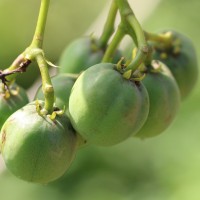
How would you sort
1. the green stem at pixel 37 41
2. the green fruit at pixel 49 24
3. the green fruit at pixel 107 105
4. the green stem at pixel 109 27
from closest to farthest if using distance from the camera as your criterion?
the green fruit at pixel 107 105 < the green stem at pixel 37 41 < the green stem at pixel 109 27 < the green fruit at pixel 49 24

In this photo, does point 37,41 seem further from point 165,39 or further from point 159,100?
point 165,39

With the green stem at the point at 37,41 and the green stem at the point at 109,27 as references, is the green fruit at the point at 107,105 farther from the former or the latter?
the green stem at the point at 109,27

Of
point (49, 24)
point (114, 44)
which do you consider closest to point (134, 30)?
point (114, 44)

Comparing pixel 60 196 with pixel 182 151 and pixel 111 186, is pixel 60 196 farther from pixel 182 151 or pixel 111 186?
pixel 182 151

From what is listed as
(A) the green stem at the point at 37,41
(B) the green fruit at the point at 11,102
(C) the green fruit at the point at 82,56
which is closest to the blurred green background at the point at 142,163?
(C) the green fruit at the point at 82,56

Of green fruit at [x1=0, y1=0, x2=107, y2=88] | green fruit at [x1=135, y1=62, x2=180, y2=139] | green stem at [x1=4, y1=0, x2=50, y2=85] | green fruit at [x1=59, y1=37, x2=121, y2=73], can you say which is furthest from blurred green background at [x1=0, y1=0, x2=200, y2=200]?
green stem at [x1=4, y1=0, x2=50, y2=85]

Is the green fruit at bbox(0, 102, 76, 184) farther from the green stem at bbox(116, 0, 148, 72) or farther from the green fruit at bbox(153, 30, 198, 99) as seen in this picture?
the green fruit at bbox(153, 30, 198, 99)
